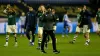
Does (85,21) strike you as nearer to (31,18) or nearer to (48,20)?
(31,18)

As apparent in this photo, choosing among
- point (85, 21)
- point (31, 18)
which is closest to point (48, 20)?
point (31, 18)

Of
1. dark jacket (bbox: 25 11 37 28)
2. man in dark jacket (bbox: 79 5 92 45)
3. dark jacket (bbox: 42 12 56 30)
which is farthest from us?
man in dark jacket (bbox: 79 5 92 45)

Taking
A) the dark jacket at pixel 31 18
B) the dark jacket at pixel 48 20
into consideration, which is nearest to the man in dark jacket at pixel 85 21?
the dark jacket at pixel 31 18

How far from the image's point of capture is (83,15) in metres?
24.5

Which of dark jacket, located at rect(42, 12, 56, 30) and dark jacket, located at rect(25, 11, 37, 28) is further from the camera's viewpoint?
dark jacket, located at rect(25, 11, 37, 28)

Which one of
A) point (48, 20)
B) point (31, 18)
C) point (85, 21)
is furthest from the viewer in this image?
point (85, 21)

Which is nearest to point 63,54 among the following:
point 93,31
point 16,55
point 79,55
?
point 79,55

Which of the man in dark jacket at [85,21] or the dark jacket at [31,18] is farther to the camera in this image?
the man in dark jacket at [85,21]

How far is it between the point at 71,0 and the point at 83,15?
16359 mm

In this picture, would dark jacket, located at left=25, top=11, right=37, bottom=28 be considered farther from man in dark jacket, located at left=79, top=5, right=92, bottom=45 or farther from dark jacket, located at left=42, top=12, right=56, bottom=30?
dark jacket, located at left=42, top=12, right=56, bottom=30

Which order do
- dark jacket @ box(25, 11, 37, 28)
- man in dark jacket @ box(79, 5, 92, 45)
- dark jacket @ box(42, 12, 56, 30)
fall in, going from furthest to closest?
man in dark jacket @ box(79, 5, 92, 45)
dark jacket @ box(25, 11, 37, 28)
dark jacket @ box(42, 12, 56, 30)

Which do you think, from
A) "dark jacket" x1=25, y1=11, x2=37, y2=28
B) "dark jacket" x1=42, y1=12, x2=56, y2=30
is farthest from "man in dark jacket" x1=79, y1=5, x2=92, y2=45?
"dark jacket" x1=42, y1=12, x2=56, y2=30

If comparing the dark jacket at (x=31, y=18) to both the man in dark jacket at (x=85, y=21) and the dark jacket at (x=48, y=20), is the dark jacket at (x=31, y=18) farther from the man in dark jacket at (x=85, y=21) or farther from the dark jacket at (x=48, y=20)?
the dark jacket at (x=48, y=20)

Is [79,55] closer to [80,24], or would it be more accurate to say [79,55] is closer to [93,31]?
[80,24]
